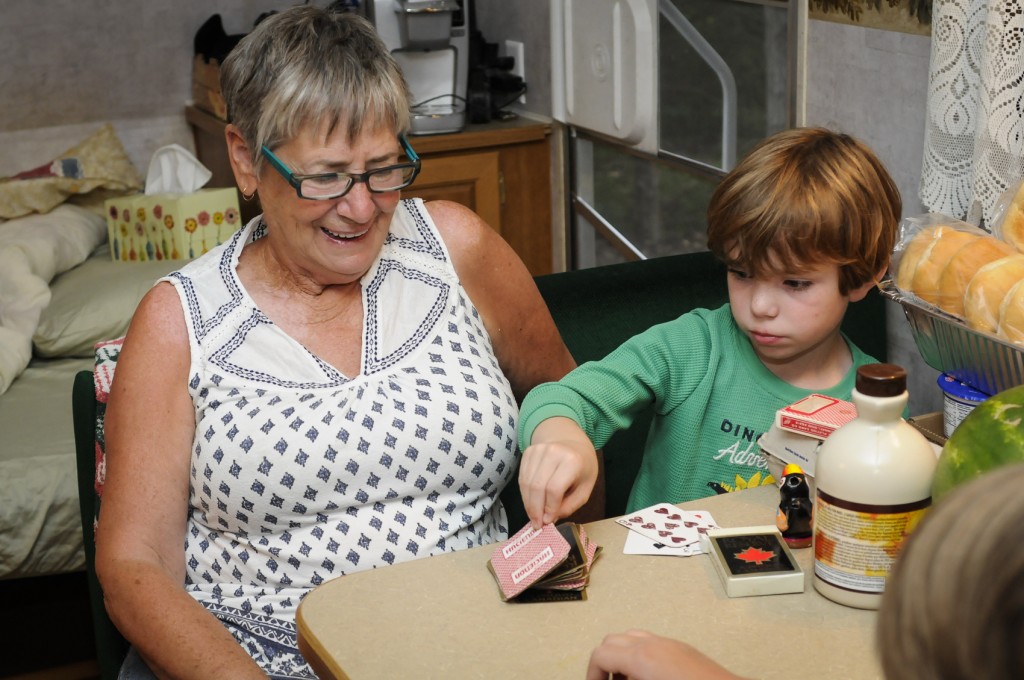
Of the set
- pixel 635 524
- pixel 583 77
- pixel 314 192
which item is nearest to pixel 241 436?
pixel 314 192

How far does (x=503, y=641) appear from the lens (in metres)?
0.93

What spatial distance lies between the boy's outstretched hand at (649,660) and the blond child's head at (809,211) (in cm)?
57

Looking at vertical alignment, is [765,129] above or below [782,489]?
above

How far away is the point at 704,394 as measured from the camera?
1410mm

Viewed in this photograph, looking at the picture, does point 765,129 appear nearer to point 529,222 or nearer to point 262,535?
point 529,222

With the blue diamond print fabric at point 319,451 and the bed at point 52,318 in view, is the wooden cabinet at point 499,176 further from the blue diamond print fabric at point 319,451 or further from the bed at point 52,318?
the blue diamond print fabric at point 319,451

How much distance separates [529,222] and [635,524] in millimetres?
2232

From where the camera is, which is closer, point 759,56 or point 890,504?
point 890,504

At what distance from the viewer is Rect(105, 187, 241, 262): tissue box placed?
9.93 ft

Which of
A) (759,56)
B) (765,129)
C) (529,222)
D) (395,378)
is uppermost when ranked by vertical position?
(759,56)

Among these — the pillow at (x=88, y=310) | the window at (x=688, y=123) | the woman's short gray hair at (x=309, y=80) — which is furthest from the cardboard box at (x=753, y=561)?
the pillow at (x=88, y=310)

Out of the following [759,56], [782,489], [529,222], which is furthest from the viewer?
[529,222]

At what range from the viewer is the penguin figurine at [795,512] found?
106 cm

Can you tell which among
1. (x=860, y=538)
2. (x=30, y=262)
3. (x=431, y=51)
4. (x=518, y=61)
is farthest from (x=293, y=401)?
(x=518, y=61)
